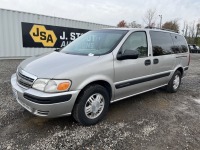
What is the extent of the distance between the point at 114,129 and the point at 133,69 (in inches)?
48.8

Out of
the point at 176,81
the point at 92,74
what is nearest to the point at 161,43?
the point at 176,81

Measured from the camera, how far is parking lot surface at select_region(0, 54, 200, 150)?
2.80 metres

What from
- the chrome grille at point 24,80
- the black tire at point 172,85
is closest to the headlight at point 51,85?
the chrome grille at point 24,80

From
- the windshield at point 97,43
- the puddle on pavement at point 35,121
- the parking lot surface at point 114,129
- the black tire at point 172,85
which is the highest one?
the windshield at point 97,43

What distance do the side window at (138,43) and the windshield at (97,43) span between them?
0.17 metres

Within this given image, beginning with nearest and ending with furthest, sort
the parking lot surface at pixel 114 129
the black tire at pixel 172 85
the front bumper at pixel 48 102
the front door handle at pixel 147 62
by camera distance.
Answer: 1. the front bumper at pixel 48 102
2. the parking lot surface at pixel 114 129
3. the front door handle at pixel 147 62
4. the black tire at pixel 172 85

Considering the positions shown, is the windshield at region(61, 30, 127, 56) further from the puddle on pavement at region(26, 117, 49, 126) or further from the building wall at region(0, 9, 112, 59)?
the building wall at region(0, 9, 112, 59)

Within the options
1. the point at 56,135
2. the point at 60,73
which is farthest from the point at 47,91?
the point at 56,135

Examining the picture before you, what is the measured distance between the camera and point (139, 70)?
3902 mm

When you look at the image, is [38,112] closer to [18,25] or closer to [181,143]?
[181,143]

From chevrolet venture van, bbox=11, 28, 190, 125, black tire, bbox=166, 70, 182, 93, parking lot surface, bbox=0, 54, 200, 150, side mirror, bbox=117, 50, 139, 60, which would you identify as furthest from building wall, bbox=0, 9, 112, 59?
side mirror, bbox=117, 50, 139, 60

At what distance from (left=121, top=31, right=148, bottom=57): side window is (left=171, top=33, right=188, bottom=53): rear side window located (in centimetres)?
141

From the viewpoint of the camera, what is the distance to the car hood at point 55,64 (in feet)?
9.31

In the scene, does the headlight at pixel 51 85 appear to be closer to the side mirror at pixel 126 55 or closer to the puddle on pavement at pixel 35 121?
the puddle on pavement at pixel 35 121
